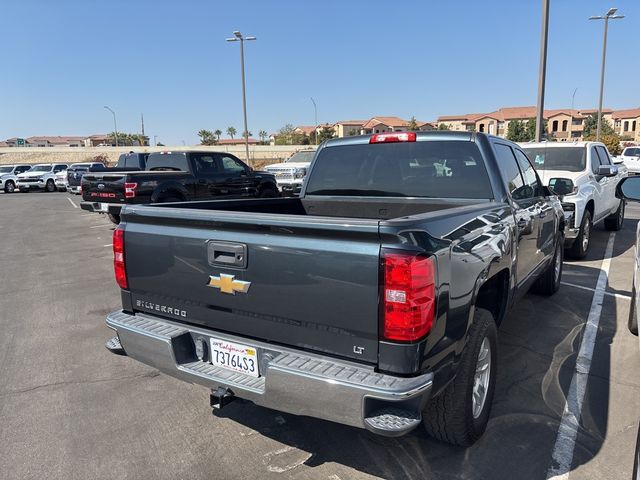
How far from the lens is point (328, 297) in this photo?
238 centimetres

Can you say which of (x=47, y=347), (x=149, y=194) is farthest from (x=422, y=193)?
(x=149, y=194)

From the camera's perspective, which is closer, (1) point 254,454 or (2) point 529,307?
(1) point 254,454

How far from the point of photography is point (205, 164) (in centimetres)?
1264

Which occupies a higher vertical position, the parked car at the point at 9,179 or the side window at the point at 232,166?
the side window at the point at 232,166

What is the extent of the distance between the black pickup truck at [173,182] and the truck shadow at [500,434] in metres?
7.67

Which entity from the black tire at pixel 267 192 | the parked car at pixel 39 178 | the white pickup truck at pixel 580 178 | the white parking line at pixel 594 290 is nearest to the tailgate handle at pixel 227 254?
the white parking line at pixel 594 290

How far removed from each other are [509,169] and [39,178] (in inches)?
1375

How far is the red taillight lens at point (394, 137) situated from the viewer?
4078 mm

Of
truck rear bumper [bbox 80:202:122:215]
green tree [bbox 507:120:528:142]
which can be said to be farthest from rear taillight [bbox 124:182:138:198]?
green tree [bbox 507:120:528:142]

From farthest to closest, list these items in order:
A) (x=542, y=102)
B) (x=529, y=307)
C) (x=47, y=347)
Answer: (x=542, y=102), (x=529, y=307), (x=47, y=347)

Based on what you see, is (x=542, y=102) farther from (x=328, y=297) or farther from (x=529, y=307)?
(x=328, y=297)

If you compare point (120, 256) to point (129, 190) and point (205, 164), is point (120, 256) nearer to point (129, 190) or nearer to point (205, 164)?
point (129, 190)

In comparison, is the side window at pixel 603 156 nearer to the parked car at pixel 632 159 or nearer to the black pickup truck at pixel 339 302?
the black pickup truck at pixel 339 302

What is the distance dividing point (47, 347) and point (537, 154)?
8.51 m
